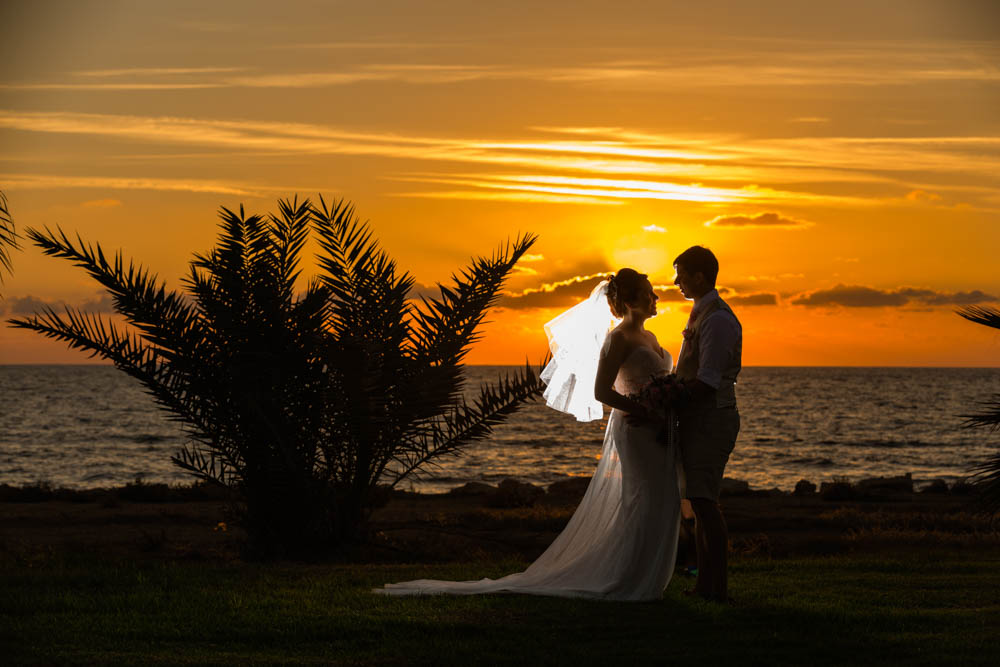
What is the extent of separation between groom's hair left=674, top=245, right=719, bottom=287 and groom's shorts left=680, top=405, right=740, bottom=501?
98cm

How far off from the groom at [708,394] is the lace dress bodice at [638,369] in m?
0.42

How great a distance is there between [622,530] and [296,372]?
5.11 m

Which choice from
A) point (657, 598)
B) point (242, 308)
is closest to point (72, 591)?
point (242, 308)

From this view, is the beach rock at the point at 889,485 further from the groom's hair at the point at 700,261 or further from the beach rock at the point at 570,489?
the groom's hair at the point at 700,261

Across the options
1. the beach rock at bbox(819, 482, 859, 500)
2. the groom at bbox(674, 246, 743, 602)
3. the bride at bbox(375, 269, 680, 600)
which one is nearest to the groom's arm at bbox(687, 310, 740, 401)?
the groom at bbox(674, 246, 743, 602)

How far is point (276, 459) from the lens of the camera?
39.7 ft

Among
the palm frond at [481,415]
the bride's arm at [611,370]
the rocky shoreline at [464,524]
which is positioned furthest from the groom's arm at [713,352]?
the palm frond at [481,415]

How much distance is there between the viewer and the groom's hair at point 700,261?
7.92 meters

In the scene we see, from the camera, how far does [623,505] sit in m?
8.44

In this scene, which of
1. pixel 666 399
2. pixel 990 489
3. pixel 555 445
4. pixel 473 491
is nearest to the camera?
pixel 990 489

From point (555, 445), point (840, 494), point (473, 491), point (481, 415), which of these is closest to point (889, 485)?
point (840, 494)

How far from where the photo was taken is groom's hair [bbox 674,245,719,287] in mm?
7922

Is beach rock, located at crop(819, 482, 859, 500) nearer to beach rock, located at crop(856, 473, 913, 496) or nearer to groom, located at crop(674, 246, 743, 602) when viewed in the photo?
beach rock, located at crop(856, 473, 913, 496)

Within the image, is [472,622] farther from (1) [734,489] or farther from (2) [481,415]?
(1) [734,489]
